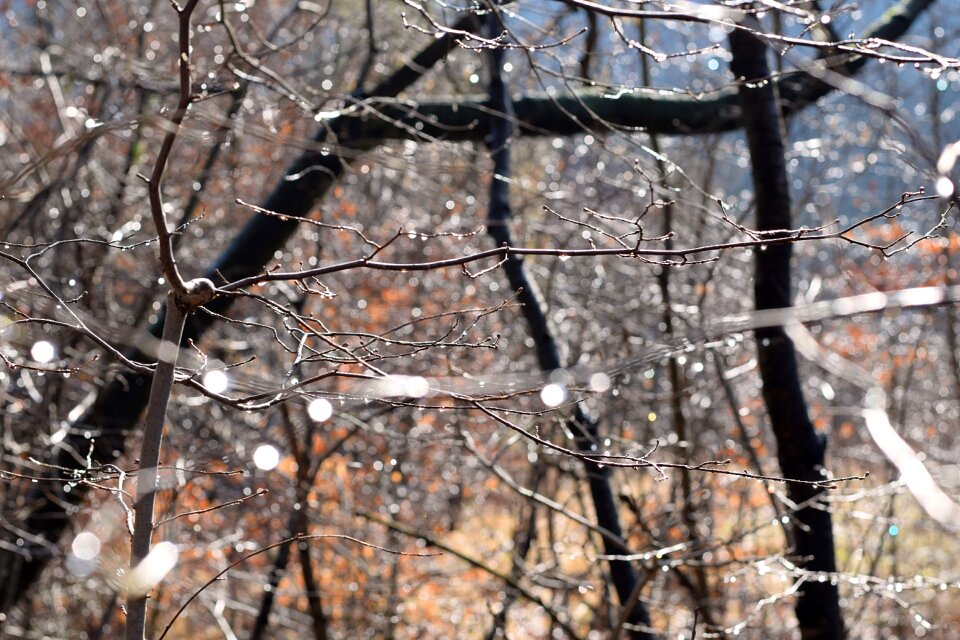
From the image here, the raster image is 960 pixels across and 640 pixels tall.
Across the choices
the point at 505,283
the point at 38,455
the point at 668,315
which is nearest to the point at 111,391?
the point at 38,455

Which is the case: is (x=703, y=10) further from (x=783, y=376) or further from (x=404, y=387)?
(x=783, y=376)

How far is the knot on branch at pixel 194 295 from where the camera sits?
186 centimetres

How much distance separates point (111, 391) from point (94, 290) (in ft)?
3.88

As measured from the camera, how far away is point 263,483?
601 centimetres

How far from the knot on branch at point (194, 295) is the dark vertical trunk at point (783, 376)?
2.97 m

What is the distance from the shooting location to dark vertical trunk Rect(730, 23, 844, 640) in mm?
4246

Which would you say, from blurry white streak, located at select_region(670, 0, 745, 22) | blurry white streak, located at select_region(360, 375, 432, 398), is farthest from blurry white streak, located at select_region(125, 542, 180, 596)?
blurry white streak, located at select_region(670, 0, 745, 22)

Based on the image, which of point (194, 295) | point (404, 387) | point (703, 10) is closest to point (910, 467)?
point (404, 387)

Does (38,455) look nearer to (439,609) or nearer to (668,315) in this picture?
(439,609)

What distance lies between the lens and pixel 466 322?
6.80 metres

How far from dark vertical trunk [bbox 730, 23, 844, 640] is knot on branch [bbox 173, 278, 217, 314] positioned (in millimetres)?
2965

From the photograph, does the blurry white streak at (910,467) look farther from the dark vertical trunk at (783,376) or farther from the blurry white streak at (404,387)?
the dark vertical trunk at (783,376)

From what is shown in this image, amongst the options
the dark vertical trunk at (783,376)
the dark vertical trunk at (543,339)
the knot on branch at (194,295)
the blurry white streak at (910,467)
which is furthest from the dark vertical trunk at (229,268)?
the blurry white streak at (910,467)

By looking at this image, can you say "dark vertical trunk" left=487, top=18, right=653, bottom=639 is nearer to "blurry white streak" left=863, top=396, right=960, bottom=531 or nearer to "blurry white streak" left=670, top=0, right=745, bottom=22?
"blurry white streak" left=670, top=0, right=745, bottom=22
